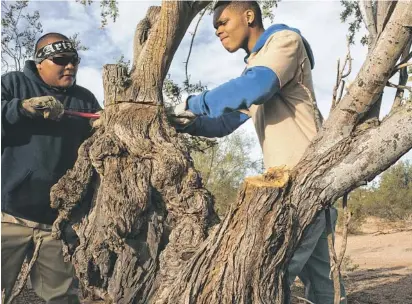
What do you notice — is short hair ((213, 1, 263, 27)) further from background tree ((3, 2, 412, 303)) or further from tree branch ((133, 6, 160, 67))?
tree branch ((133, 6, 160, 67))

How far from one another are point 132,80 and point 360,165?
5.30 ft

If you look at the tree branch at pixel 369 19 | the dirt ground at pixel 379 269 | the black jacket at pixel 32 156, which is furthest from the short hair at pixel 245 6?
the dirt ground at pixel 379 269

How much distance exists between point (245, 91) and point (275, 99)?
34 cm

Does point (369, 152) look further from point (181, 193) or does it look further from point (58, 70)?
point (58, 70)

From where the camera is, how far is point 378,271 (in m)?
7.38

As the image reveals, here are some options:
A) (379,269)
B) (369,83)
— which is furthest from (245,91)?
(379,269)

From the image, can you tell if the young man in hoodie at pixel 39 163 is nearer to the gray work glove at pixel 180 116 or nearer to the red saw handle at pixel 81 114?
the red saw handle at pixel 81 114

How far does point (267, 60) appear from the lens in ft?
8.96

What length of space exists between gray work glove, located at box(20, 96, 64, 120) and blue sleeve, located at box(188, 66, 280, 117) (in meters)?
1.09

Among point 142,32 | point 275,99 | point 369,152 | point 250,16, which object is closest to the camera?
point 369,152

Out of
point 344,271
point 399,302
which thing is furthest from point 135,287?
point 344,271

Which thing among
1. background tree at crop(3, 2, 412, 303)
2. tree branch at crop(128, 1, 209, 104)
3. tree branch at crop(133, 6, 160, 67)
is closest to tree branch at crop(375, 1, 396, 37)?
background tree at crop(3, 2, 412, 303)

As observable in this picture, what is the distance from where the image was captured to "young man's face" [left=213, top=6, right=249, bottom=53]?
316cm

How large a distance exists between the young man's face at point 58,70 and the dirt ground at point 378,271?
2670 millimetres
